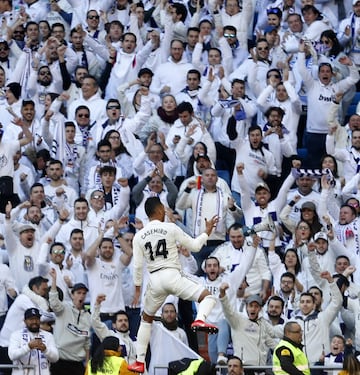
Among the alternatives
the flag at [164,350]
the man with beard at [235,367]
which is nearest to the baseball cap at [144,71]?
the flag at [164,350]

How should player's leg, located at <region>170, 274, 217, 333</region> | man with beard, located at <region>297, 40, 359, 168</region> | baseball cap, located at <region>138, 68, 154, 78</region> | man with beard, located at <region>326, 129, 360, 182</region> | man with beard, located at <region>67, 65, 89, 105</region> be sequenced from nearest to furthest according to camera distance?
player's leg, located at <region>170, 274, 217, 333</region> < man with beard, located at <region>326, 129, 360, 182</region> < man with beard, located at <region>297, 40, 359, 168</region> < baseball cap, located at <region>138, 68, 154, 78</region> < man with beard, located at <region>67, 65, 89, 105</region>

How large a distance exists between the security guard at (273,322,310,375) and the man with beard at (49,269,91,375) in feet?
13.2

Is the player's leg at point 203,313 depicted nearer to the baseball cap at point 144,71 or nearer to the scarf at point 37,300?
the scarf at point 37,300

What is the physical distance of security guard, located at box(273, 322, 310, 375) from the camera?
1962 centimetres

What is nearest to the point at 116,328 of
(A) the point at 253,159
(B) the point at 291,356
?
(B) the point at 291,356

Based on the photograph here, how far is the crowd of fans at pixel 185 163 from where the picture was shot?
23.3 m

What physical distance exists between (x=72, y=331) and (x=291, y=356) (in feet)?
14.6

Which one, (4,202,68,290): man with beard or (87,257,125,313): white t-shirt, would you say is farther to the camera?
(4,202,68,290): man with beard

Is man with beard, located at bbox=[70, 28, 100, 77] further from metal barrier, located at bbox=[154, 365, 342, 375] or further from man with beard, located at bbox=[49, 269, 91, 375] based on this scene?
metal barrier, located at bbox=[154, 365, 342, 375]

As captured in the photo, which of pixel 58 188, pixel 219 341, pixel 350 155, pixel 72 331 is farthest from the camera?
pixel 350 155

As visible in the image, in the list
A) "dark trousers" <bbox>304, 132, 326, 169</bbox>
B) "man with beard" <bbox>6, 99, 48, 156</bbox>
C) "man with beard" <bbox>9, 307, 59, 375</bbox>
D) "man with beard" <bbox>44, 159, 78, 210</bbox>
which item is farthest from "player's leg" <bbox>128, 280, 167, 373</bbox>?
"dark trousers" <bbox>304, 132, 326, 169</bbox>

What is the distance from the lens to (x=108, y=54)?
2923 cm

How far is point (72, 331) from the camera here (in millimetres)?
23375

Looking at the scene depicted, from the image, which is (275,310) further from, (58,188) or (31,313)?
(58,188)
